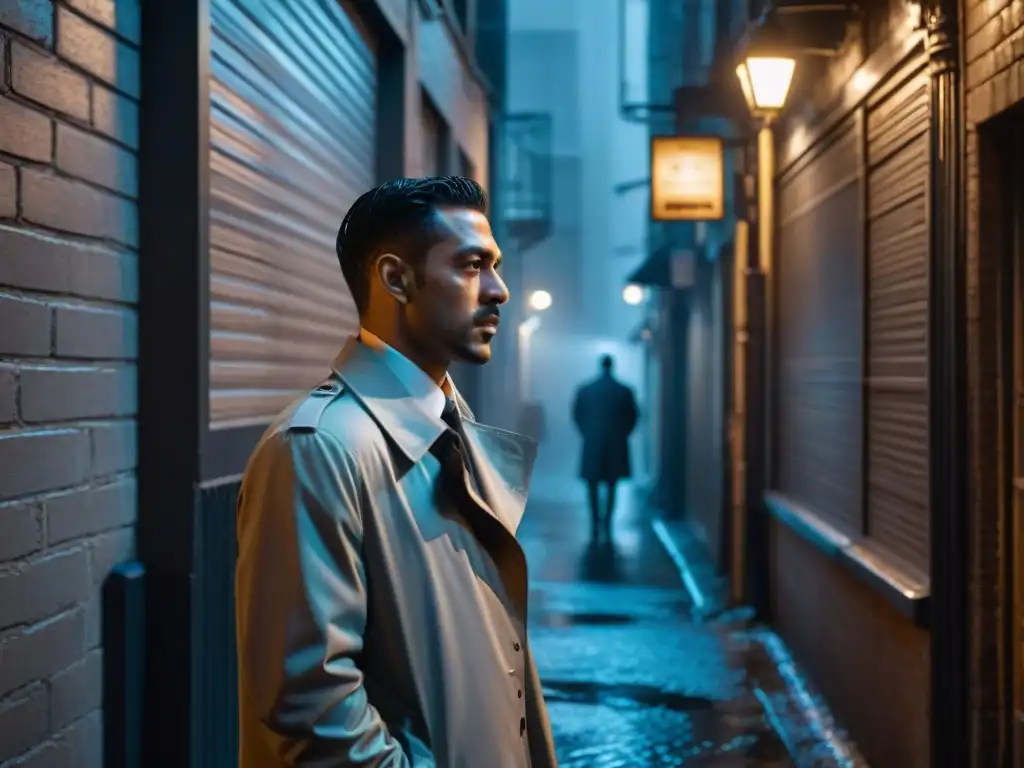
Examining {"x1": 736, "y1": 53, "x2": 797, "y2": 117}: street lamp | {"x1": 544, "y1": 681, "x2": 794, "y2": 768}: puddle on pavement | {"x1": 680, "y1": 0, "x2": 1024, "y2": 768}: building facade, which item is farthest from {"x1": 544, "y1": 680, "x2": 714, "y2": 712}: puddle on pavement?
{"x1": 736, "y1": 53, "x2": 797, "y2": 117}: street lamp

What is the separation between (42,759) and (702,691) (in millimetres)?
4869

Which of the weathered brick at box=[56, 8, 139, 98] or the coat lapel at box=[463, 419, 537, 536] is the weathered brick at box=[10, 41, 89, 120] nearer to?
the weathered brick at box=[56, 8, 139, 98]

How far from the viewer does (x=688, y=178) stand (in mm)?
10328

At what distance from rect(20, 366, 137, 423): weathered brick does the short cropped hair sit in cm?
111

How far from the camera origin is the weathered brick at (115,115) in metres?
3.27

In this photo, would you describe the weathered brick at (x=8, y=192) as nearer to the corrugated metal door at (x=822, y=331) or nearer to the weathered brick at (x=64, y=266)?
the weathered brick at (x=64, y=266)

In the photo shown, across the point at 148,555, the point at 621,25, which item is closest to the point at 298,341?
the point at 148,555

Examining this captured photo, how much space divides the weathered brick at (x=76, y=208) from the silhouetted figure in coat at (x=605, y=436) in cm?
1151

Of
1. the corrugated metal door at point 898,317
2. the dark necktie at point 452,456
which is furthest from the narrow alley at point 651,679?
the dark necktie at point 452,456

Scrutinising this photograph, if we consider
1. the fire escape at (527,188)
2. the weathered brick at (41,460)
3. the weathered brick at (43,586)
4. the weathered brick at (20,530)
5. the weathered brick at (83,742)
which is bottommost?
the weathered brick at (83,742)

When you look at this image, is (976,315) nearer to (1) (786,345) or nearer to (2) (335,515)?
(2) (335,515)

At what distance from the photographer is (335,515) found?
5.99 feet

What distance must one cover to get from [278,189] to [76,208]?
210 centimetres

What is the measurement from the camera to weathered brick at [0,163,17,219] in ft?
8.80
